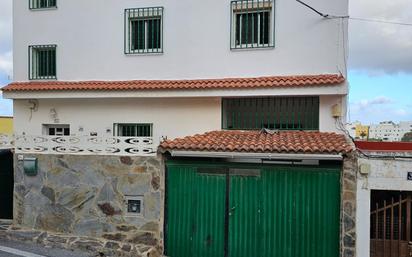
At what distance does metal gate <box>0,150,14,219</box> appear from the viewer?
36.1 ft

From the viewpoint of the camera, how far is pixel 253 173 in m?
9.16

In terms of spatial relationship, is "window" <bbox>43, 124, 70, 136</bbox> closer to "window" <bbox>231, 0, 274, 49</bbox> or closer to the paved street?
the paved street

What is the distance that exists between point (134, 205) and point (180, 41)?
5.95m

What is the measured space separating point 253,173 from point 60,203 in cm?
525

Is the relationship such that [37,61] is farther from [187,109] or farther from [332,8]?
[332,8]

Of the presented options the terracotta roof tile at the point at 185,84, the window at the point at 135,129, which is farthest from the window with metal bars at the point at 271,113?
the window at the point at 135,129

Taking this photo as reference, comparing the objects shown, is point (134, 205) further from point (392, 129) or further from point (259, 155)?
point (392, 129)

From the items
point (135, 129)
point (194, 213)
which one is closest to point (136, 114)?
point (135, 129)

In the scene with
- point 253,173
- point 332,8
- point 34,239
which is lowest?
point 34,239

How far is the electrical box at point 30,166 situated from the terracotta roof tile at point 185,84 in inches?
133

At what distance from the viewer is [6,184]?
11.1m

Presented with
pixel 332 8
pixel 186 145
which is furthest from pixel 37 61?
pixel 332 8

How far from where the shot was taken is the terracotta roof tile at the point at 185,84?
11.0m

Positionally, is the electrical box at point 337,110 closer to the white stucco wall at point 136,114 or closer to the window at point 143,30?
the white stucco wall at point 136,114
